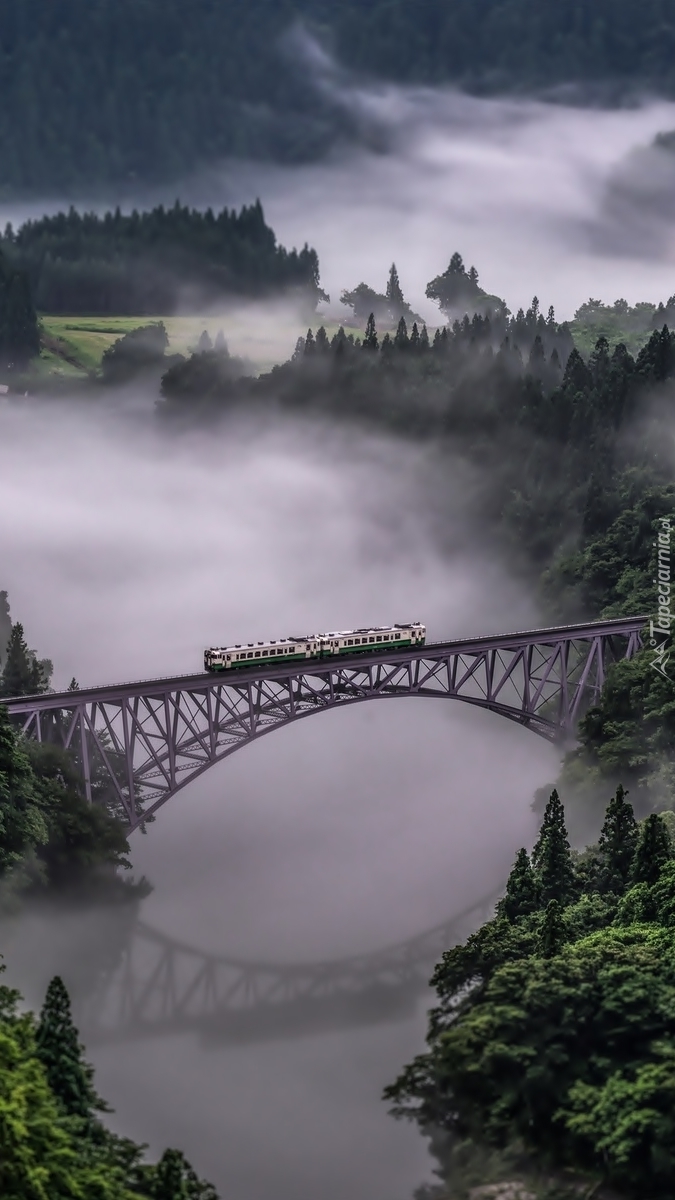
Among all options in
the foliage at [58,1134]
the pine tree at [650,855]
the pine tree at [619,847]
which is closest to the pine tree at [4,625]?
the pine tree at [619,847]

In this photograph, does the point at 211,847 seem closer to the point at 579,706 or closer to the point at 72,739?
the point at 72,739

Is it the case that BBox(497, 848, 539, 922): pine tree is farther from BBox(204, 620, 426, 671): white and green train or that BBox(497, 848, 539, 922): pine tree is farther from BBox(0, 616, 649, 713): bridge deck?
BBox(204, 620, 426, 671): white and green train

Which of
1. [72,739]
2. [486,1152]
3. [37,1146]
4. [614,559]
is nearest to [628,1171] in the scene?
[486,1152]

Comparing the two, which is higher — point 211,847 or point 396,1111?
point 211,847

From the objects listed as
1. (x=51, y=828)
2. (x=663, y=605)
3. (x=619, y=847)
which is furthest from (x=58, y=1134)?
(x=663, y=605)

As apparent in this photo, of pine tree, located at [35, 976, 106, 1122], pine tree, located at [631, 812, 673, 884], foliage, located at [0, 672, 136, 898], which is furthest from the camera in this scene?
foliage, located at [0, 672, 136, 898]

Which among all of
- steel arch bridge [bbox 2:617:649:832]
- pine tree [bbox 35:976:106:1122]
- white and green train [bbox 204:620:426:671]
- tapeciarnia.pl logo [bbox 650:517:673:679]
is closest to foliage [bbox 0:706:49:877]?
steel arch bridge [bbox 2:617:649:832]

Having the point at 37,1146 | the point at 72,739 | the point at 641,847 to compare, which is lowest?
the point at 37,1146
